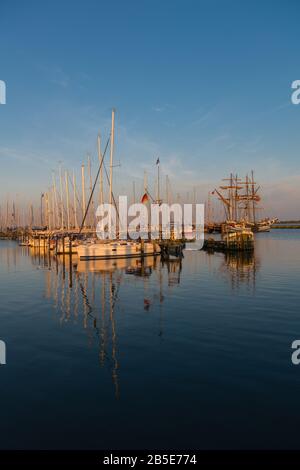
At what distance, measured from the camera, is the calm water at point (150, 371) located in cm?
848

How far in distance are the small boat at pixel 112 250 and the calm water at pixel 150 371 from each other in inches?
934

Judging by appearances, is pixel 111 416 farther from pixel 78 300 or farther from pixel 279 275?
pixel 279 275

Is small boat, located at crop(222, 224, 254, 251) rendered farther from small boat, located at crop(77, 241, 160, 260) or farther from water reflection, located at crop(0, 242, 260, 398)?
water reflection, located at crop(0, 242, 260, 398)

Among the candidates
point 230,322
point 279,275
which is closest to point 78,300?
point 230,322

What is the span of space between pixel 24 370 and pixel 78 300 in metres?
11.8

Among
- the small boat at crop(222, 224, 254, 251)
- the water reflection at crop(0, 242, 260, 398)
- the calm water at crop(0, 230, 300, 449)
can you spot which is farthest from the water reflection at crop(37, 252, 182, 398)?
the small boat at crop(222, 224, 254, 251)

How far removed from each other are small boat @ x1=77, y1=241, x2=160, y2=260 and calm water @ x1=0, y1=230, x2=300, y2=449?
23.7 m

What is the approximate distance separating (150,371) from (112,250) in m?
39.5

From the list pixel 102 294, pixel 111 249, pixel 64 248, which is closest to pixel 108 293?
pixel 102 294

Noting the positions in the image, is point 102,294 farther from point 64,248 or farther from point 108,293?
point 64,248

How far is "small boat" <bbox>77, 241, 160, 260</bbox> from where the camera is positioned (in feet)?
162

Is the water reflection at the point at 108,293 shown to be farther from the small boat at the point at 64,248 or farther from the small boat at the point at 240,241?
the small boat at the point at 240,241

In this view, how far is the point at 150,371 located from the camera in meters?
12.0

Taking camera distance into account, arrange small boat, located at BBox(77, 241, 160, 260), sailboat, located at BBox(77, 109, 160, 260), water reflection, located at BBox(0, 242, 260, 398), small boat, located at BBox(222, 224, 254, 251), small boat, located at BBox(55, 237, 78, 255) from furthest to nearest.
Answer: small boat, located at BBox(222, 224, 254, 251) < small boat, located at BBox(55, 237, 78, 255) < small boat, located at BBox(77, 241, 160, 260) < sailboat, located at BBox(77, 109, 160, 260) < water reflection, located at BBox(0, 242, 260, 398)
